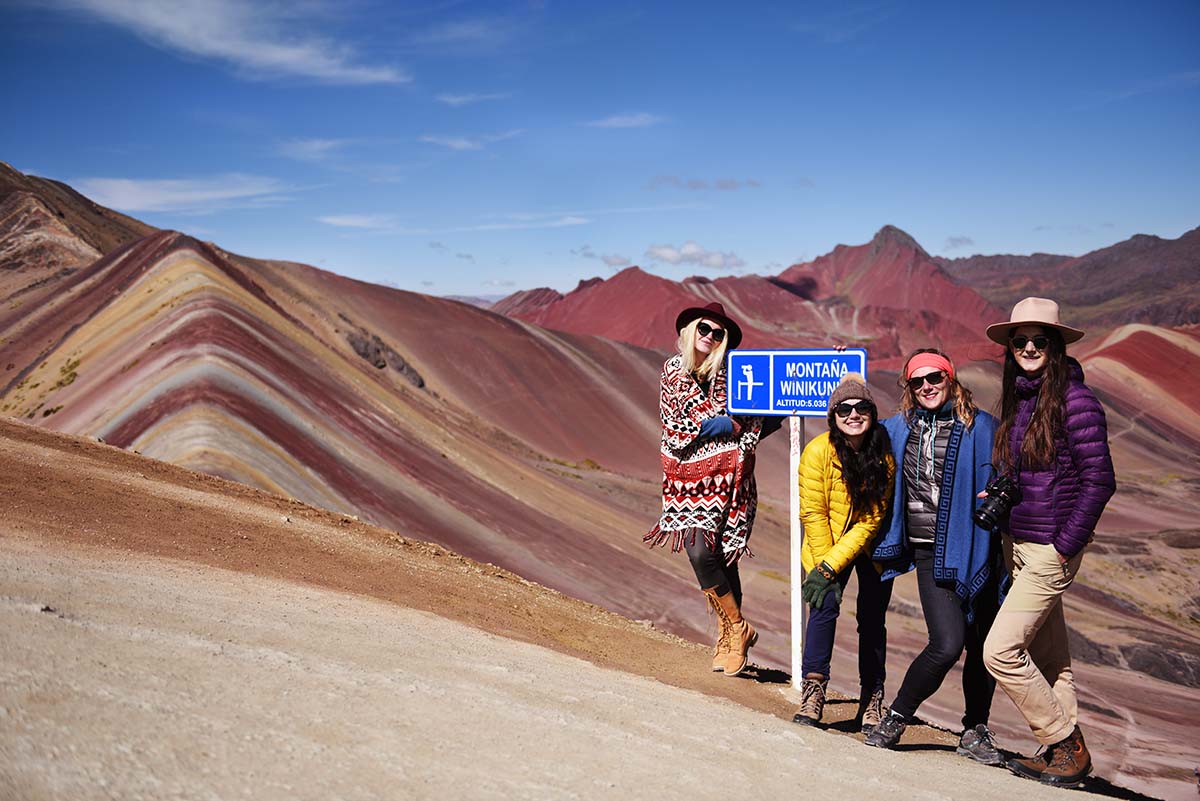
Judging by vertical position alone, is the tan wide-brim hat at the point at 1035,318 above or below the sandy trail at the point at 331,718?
above

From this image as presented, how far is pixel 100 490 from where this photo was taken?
7.53 meters

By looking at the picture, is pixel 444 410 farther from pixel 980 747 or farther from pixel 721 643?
pixel 980 747

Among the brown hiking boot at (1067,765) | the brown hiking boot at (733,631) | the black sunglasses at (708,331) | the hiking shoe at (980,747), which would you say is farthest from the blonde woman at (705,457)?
the brown hiking boot at (1067,765)

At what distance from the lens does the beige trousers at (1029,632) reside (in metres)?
4.34

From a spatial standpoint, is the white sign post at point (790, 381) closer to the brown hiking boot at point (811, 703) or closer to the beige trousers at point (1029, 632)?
the brown hiking boot at point (811, 703)

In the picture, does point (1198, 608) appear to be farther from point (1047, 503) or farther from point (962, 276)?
point (962, 276)

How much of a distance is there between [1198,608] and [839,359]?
29.7m

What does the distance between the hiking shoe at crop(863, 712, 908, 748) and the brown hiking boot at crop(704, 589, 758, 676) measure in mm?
1062

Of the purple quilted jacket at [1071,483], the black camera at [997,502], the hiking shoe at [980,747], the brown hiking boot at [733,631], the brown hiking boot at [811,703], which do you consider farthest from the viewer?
the brown hiking boot at [733,631]

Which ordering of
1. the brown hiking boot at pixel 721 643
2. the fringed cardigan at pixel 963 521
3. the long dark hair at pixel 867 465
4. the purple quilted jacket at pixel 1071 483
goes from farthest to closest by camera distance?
the brown hiking boot at pixel 721 643
the long dark hair at pixel 867 465
the fringed cardigan at pixel 963 521
the purple quilted jacket at pixel 1071 483

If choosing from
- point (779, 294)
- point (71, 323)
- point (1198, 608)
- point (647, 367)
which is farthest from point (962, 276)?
point (71, 323)

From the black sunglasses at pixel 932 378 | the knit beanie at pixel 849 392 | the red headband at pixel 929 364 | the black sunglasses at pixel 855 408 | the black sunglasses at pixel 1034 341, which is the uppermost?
the black sunglasses at pixel 1034 341

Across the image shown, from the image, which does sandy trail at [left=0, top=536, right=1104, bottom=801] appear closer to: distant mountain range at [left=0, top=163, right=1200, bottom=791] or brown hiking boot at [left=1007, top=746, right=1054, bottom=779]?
brown hiking boot at [left=1007, top=746, right=1054, bottom=779]

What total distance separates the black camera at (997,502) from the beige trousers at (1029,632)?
18 cm
